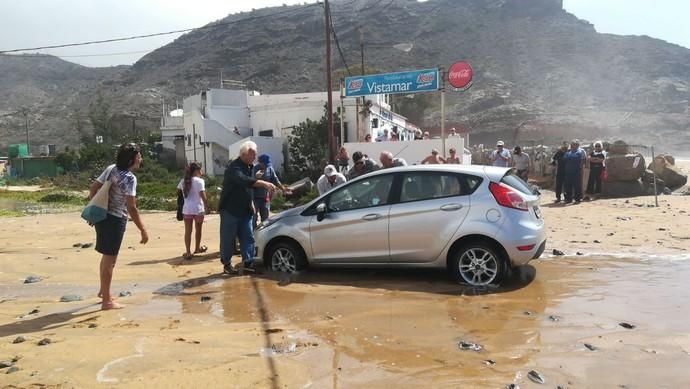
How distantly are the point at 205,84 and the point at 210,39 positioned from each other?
126 ft

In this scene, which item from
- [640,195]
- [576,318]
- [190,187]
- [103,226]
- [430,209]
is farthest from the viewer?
[640,195]

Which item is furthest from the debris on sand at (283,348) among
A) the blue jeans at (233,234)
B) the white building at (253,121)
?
the white building at (253,121)

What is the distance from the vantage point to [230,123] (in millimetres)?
42375

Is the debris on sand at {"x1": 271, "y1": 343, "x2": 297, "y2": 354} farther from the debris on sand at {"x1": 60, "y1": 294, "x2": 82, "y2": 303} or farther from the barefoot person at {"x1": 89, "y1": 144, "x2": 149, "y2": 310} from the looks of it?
the debris on sand at {"x1": 60, "y1": 294, "x2": 82, "y2": 303}

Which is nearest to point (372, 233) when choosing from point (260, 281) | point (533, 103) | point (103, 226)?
point (260, 281)

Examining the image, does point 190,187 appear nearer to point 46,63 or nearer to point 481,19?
point 481,19

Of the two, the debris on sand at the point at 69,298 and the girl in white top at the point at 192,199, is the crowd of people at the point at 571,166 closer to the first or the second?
the girl in white top at the point at 192,199

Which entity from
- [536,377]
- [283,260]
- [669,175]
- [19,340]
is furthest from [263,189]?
[669,175]

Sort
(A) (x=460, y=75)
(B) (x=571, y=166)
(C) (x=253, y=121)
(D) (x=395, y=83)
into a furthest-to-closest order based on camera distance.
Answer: (C) (x=253, y=121), (D) (x=395, y=83), (A) (x=460, y=75), (B) (x=571, y=166)

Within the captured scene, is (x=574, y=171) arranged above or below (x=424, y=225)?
above

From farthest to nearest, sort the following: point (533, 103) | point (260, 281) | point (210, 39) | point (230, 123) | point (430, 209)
→ point (210, 39) < point (533, 103) < point (230, 123) < point (260, 281) < point (430, 209)

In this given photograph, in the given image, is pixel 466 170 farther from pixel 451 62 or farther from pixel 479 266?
pixel 451 62

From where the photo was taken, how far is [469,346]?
15.5 feet

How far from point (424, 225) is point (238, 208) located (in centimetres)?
259
